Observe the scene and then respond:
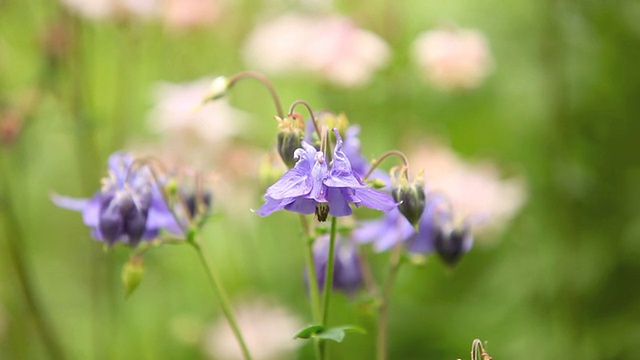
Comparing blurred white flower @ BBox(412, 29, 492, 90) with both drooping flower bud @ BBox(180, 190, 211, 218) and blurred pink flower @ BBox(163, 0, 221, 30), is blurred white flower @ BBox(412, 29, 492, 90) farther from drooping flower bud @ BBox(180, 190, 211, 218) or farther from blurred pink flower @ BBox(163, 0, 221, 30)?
drooping flower bud @ BBox(180, 190, 211, 218)

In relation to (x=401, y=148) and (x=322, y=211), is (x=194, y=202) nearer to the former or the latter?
(x=322, y=211)

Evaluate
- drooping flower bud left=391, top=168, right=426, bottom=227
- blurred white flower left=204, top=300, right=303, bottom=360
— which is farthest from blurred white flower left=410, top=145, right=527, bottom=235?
drooping flower bud left=391, top=168, right=426, bottom=227

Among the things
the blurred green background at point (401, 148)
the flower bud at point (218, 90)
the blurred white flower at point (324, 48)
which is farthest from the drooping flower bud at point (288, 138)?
the blurred white flower at point (324, 48)

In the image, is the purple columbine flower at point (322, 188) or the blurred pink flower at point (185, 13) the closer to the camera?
the purple columbine flower at point (322, 188)

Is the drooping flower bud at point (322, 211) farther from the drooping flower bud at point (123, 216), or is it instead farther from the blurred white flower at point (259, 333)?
the blurred white flower at point (259, 333)

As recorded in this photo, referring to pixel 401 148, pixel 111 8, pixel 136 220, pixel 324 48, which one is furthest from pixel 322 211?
pixel 401 148

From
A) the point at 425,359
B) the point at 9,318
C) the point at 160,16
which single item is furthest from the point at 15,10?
the point at 425,359

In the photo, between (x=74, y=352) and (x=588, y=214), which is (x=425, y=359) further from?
(x=74, y=352)
